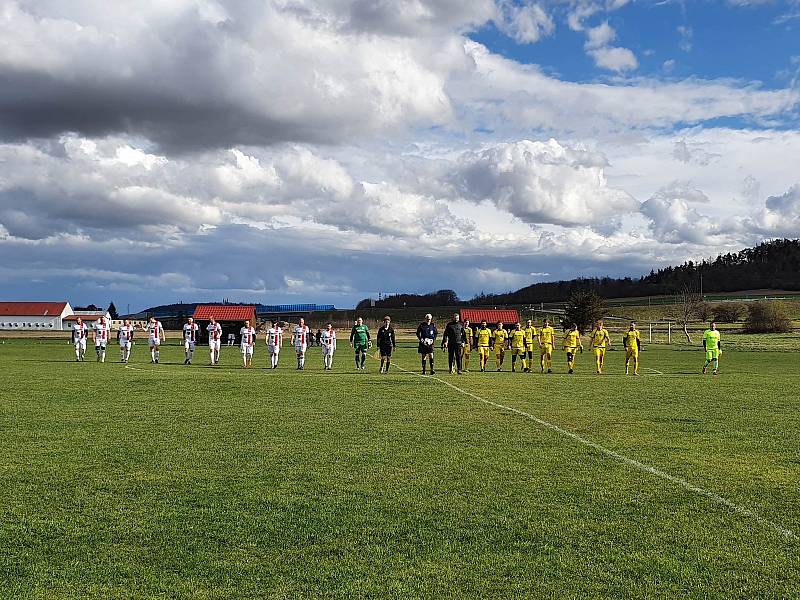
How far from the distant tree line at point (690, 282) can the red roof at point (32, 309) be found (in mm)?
55581

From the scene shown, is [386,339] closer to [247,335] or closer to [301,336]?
[301,336]

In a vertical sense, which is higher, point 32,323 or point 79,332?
point 32,323

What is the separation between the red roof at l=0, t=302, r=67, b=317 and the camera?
135 meters

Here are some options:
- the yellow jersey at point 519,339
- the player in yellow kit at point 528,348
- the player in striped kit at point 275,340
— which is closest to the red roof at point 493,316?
the player in yellow kit at point 528,348

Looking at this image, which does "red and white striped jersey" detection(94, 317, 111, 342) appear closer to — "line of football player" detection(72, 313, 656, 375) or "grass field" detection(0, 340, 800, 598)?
"line of football player" detection(72, 313, 656, 375)

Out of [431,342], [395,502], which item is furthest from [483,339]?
[395,502]

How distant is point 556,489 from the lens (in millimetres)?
8508

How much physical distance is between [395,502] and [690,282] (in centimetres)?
15282

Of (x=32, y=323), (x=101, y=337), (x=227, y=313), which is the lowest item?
(x=101, y=337)

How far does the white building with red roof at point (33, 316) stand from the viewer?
441 feet

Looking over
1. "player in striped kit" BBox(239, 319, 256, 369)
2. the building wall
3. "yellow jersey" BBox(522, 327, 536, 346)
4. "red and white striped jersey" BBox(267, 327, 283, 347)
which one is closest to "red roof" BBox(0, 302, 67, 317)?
the building wall

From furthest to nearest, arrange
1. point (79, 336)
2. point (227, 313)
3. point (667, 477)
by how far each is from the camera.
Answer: point (227, 313)
point (79, 336)
point (667, 477)

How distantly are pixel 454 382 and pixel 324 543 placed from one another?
16.9m

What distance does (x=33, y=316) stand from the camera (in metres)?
135
